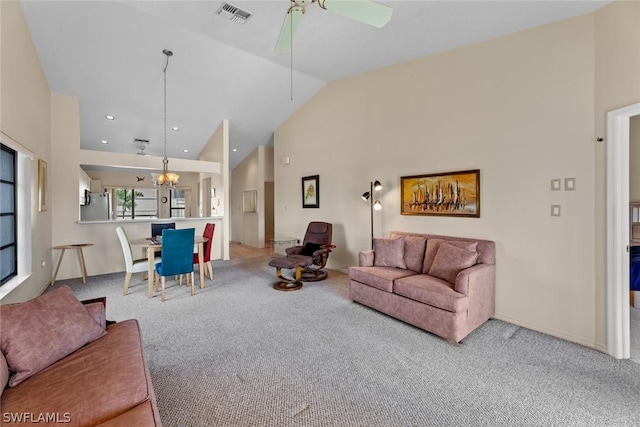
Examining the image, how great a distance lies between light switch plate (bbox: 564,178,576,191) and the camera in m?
2.56

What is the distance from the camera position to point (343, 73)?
475 centimetres

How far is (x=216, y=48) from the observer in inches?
162

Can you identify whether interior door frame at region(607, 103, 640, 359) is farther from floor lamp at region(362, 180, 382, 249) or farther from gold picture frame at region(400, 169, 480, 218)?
Answer: floor lamp at region(362, 180, 382, 249)

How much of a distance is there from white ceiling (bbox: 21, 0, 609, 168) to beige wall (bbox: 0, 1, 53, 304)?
13.7 inches

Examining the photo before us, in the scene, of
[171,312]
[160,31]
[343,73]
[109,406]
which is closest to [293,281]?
[171,312]

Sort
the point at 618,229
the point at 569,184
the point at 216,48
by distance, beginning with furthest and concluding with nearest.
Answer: the point at 216,48, the point at 569,184, the point at 618,229

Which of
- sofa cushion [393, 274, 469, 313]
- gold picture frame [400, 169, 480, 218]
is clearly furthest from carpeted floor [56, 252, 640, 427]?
gold picture frame [400, 169, 480, 218]

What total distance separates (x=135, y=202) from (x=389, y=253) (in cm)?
923

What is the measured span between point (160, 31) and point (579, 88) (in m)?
4.78

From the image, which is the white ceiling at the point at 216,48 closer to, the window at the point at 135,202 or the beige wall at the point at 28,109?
the beige wall at the point at 28,109

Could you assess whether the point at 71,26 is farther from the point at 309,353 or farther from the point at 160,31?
the point at 309,353

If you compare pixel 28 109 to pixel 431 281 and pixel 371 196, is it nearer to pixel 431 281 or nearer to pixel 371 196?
pixel 371 196

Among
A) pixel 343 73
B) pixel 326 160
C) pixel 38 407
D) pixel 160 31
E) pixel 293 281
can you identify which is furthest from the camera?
pixel 326 160

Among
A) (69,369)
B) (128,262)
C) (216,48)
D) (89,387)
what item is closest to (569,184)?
(89,387)
